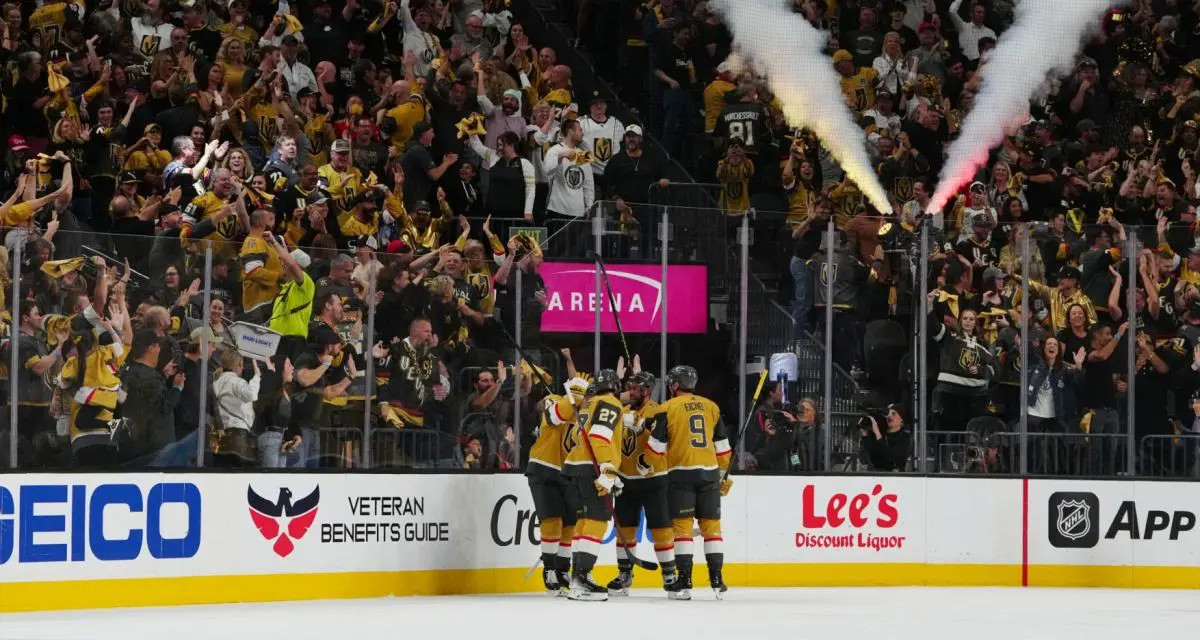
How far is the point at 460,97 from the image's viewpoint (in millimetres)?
18969

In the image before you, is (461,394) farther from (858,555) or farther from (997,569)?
(997,569)

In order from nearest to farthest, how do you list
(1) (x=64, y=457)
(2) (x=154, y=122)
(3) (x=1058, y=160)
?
(1) (x=64, y=457) < (2) (x=154, y=122) < (3) (x=1058, y=160)

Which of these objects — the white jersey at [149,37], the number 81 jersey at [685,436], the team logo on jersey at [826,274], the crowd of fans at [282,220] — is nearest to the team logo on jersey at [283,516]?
the crowd of fans at [282,220]

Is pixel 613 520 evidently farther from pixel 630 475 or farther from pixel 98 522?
pixel 98 522

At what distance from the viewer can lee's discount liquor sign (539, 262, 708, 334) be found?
51.9ft

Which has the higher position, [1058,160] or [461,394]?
[1058,160]

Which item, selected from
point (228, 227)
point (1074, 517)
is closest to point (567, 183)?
point (228, 227)

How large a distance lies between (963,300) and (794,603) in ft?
10.9

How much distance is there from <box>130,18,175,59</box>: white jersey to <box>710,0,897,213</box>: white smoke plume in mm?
6237

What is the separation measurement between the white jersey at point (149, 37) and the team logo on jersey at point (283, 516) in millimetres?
5403

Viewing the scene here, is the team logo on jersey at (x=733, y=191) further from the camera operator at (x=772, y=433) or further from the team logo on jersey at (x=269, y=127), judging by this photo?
the team logo on jersey at (x=269, y=127)

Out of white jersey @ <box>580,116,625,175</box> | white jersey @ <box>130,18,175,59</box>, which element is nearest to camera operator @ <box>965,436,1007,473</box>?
white jersey @ <box>580,116,625,175</box>

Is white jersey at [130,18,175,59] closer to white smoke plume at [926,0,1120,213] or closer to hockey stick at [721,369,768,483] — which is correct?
hockey stick at [721,369,768,483]

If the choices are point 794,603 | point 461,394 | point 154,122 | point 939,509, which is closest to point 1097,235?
point 939,509
